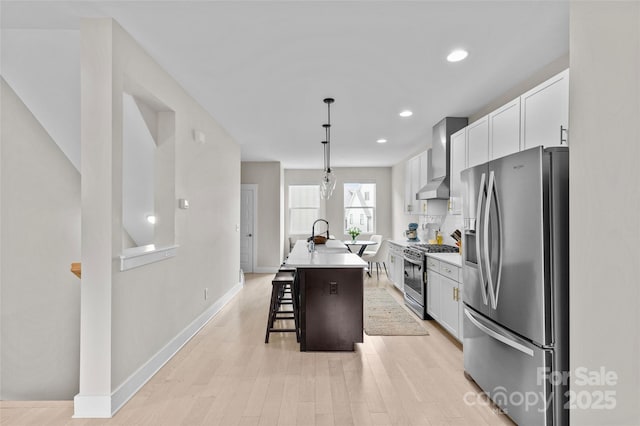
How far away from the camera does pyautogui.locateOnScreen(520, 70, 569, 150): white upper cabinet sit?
234 cm

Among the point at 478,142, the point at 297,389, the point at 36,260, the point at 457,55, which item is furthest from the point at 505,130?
the point at 36,260

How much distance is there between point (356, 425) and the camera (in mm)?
2119

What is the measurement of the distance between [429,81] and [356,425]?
9.82 feet

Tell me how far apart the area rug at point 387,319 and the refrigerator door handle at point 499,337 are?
132 cm

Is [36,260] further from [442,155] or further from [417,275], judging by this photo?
→ [442,155]

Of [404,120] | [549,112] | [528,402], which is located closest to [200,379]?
[528,402]

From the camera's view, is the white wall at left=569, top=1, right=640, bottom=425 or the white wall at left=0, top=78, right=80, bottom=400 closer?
the white wall at left=569, top=1, right=640, bottom=425

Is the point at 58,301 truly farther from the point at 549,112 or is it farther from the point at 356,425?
the point at 549,112

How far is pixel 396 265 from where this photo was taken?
5.94m

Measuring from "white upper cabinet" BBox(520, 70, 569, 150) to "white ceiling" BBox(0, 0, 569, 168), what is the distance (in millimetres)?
367

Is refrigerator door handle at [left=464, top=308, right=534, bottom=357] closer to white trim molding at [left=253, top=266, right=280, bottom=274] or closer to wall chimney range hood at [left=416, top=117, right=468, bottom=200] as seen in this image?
wall chimney range hood at [left=416, top=117, right=468, bottom=200]

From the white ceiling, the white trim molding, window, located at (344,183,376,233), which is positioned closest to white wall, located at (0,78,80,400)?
the white ceiling

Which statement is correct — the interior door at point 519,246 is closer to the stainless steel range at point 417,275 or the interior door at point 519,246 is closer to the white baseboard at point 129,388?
the stainless steel range at point 417,275

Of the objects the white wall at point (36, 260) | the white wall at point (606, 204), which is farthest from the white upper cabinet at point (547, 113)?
the white wall at point (36, 260)
